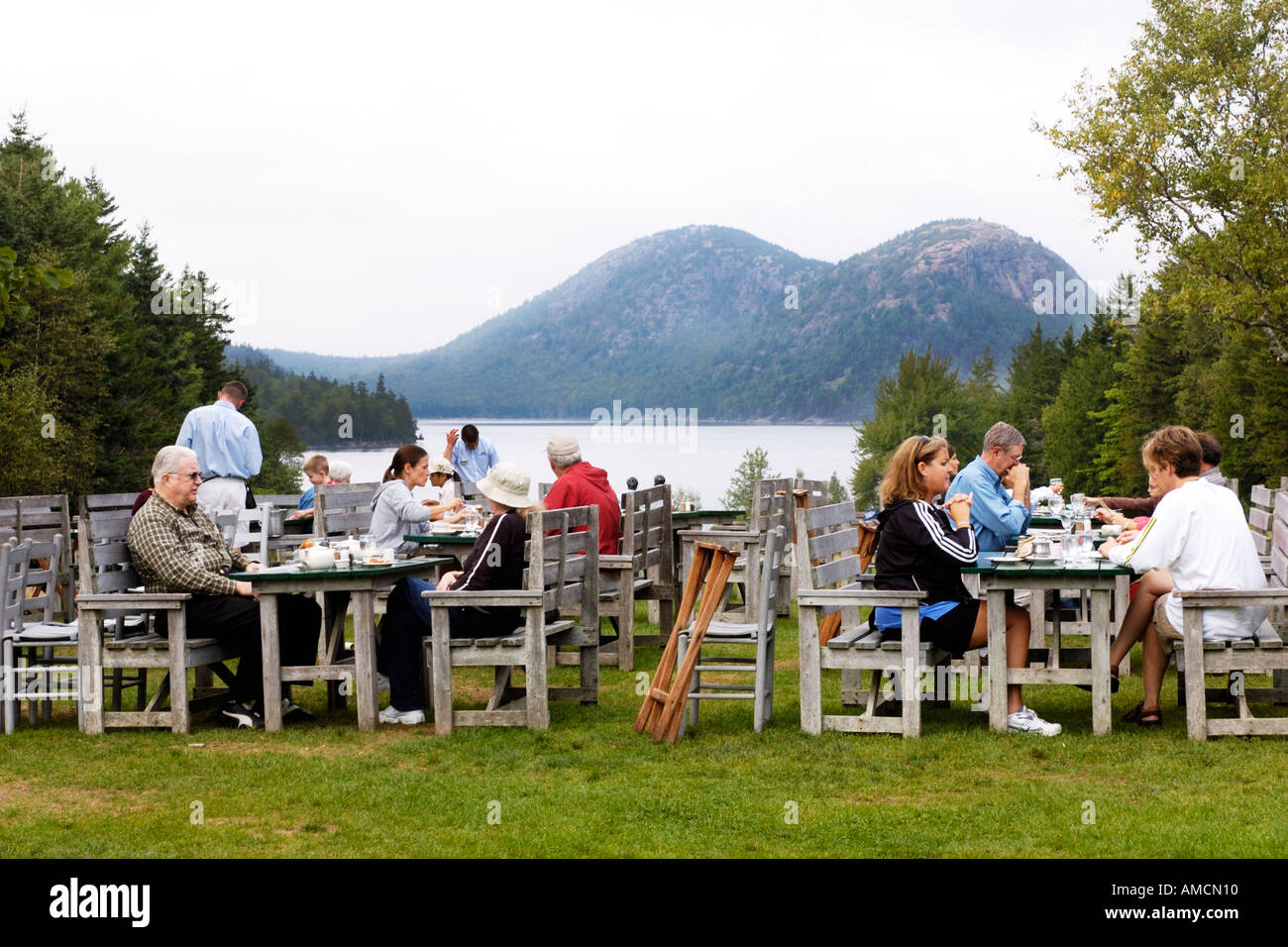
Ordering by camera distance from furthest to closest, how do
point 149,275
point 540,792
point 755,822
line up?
point 149,275 → point 540,792 → point 755,822

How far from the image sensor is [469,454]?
14.1 m

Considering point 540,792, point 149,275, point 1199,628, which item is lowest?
point 540,792

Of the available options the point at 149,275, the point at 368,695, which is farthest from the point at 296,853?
the point at 149,275

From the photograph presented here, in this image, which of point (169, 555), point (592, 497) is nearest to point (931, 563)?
point (592, 497)

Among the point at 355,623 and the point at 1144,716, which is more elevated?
the point at 355,623

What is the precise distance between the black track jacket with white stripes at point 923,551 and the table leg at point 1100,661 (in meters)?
0.63

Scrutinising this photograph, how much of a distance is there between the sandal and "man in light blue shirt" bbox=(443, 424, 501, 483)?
788 centimetres

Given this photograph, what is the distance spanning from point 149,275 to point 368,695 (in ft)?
201

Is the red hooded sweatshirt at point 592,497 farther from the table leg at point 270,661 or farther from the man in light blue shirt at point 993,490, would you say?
the man in light blue shirt at point 993,490

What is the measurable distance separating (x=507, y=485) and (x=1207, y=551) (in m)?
3.55

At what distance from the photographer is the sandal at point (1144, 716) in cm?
708

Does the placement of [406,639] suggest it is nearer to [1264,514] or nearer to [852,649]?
[852,649]
